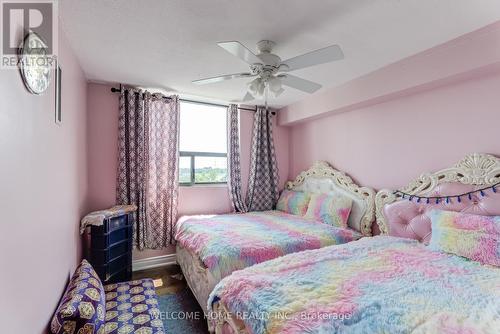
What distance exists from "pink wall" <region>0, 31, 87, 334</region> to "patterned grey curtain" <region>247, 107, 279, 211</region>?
2.45 m

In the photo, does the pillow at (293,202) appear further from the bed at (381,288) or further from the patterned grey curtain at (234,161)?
the bed at (381,288)

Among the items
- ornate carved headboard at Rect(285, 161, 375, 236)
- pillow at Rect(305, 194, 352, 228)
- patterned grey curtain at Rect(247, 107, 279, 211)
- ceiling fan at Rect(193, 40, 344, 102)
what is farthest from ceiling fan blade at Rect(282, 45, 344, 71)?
patterned grey curtain at Rect(247, 107, 279, 211)

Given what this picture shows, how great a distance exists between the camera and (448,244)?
1894 mm

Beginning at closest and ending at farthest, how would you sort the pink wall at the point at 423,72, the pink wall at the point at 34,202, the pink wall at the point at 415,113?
the pink wall at the point at 34,202 < the pink wall at the point at 423,72 < the pink wall at the point at 415,113

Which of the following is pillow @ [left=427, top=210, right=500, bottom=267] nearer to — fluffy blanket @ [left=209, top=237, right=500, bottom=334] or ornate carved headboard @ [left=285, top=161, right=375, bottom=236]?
fluffy blanket @ [left=209, top=237, right=500, bottom=334]

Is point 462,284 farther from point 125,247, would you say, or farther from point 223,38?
point 125,247

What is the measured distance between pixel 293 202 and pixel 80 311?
288 centimetres

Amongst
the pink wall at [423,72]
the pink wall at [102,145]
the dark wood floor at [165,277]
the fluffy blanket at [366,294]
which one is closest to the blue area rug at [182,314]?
the dark wood floor at [165,277]

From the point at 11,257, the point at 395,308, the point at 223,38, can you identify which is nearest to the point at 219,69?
the point at 223,38

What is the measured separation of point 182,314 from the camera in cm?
229

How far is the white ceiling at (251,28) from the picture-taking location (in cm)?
161

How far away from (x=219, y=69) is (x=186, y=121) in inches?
50.7

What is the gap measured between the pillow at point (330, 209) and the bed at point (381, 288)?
78cm

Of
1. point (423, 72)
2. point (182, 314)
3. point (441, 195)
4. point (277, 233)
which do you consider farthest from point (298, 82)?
point (182, 314)
